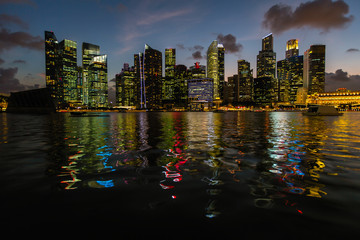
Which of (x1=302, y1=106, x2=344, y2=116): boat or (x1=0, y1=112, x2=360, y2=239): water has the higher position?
(x1=302, y1=106, x2=344, y2=116): boat

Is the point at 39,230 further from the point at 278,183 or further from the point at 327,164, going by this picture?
the point at 327,164

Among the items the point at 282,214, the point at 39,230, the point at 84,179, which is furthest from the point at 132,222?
the point at 84,179

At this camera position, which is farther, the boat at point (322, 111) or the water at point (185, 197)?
the boat at point (322, 111)

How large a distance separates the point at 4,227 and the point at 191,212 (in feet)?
12.3

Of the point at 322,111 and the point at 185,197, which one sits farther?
the point at 322,111

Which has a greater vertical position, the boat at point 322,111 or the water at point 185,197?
the boat at point 322,111

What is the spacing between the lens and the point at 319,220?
4211 millimetres

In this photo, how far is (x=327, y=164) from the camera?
898 cm

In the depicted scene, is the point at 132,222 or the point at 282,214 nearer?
the point at 132,222

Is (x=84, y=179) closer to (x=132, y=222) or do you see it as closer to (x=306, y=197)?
(x=132, y=222)

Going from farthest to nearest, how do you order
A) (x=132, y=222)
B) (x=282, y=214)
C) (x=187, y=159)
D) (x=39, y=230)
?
(x=187, y=159) → (x=282, y=214) → (x=132, y=222) → (x=39, y=230)

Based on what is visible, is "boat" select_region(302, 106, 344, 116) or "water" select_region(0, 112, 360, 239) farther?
"boat" select_region(302, 106, 344, 116)

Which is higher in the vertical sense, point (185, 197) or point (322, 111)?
point (322, 111)

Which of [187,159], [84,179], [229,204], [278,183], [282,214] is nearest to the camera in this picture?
[282,214]
